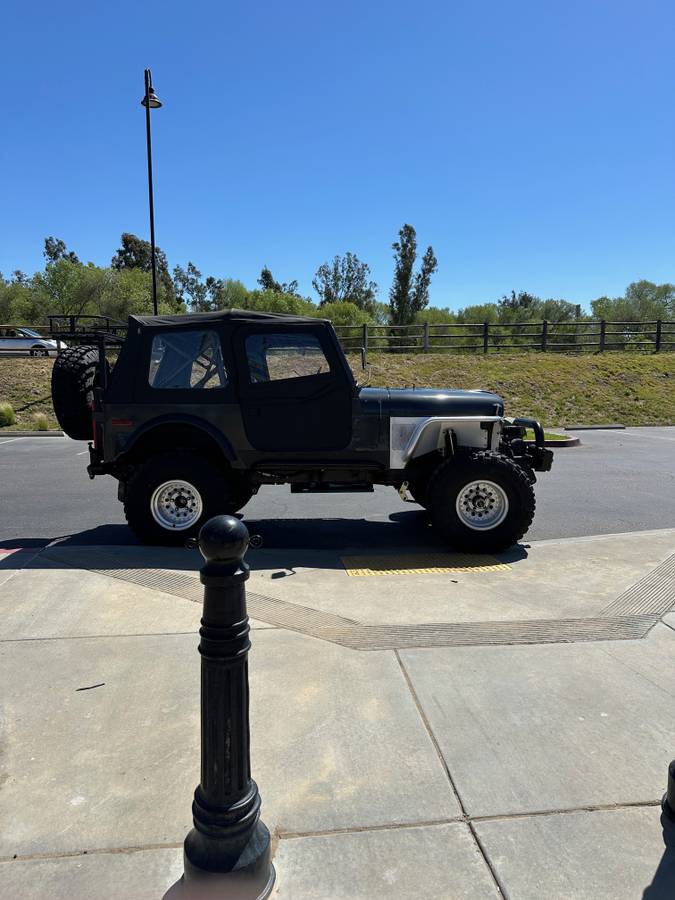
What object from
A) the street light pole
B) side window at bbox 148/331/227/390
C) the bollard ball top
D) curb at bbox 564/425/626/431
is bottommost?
curb at bbox 564/425/626/431

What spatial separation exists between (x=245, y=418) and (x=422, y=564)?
6.66 ft

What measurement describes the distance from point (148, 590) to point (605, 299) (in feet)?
251

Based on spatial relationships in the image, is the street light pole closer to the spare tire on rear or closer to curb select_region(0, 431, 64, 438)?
curb select_region(0, 431, 64, 438)

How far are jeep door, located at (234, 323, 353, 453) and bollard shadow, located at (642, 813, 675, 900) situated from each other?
400 centimetres

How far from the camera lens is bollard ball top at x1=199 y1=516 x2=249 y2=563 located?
181 centimetres

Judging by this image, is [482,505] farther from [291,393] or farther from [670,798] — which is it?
[670,798]

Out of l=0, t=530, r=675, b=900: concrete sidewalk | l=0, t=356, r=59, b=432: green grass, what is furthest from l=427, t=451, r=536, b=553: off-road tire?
l=0, t=356, r=59, b=432: green grass

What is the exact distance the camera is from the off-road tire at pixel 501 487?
18.2 ft

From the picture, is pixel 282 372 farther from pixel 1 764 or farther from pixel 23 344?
pixel 23 344

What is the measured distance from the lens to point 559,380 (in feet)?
69.1

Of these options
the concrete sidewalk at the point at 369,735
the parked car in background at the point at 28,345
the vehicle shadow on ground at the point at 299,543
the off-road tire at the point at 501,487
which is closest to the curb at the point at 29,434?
the parked car in background at the point at 28,345

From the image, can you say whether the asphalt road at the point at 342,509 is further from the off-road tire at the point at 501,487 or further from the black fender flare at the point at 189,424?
the black fender flare at the point at 189,424

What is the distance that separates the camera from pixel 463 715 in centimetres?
290

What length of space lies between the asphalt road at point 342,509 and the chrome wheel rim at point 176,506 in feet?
2.07
